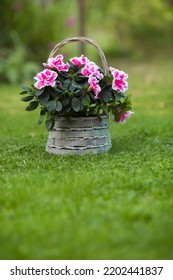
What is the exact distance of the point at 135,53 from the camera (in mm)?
15875

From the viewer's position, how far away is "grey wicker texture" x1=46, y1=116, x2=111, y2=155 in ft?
13.4

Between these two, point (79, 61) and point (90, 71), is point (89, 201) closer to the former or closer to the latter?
point (90, 71)

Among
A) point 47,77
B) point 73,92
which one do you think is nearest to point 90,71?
point 73,92

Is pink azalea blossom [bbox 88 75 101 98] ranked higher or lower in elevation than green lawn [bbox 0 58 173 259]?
higher

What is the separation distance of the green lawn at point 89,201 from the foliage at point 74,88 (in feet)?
1.44

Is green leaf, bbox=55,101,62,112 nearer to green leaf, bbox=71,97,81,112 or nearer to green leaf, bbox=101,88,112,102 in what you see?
green leaf, bbox=71,97,81,112

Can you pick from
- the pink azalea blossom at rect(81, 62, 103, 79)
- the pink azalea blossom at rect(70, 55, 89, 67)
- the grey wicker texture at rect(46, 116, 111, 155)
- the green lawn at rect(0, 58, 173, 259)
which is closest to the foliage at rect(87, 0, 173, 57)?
the green lawn at rect(0, 58, 173, 259)

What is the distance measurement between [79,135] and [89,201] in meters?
1.25

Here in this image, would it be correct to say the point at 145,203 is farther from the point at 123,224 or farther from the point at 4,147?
the point at 4,147

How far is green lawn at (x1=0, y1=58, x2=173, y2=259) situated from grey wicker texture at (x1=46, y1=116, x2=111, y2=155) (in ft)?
0.39

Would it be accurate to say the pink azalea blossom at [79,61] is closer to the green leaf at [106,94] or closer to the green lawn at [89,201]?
the green leaf at [106,94]

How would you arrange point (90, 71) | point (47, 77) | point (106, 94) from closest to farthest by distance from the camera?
point (47, 77) → point (90, 71) → point (106, 94)

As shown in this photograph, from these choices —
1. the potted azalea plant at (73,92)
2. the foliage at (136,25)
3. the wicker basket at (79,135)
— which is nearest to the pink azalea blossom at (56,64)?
the potted azalea plant at (73,92)

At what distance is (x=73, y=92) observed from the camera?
4.02m
